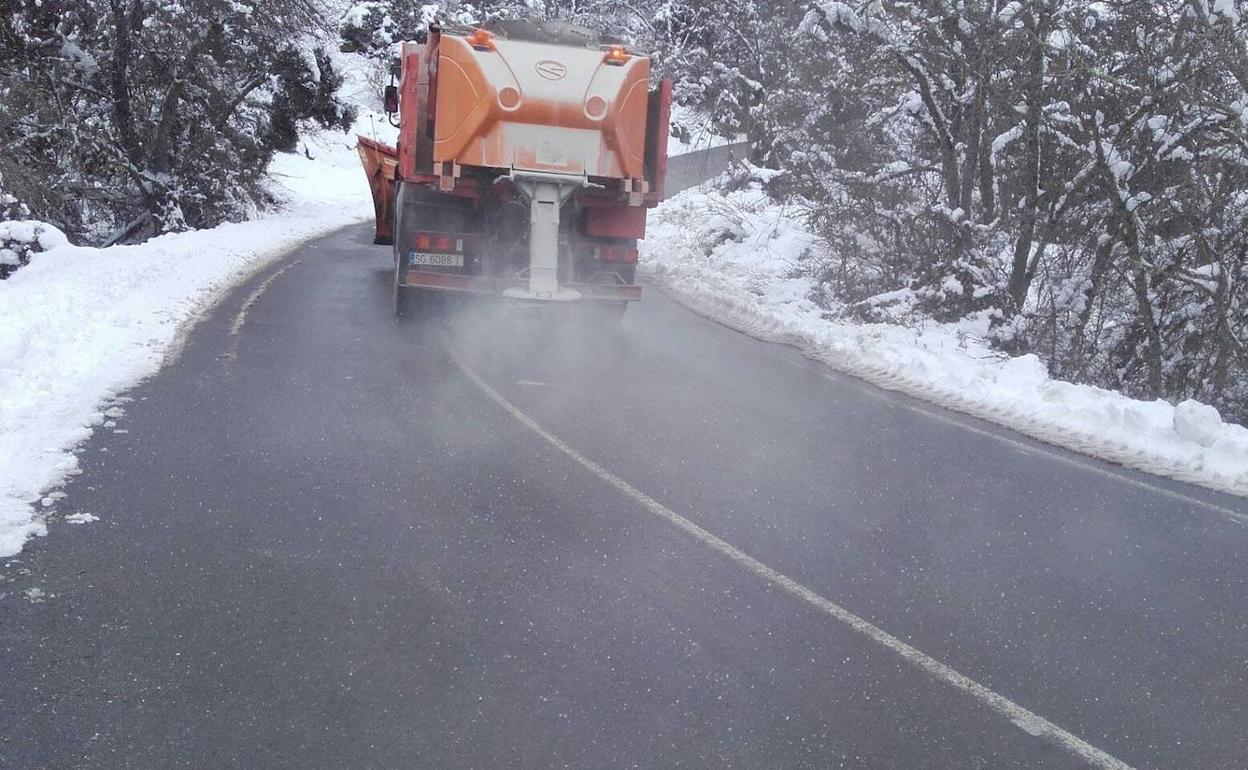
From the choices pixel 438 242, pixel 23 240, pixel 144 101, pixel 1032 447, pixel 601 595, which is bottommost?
pixel 601 595

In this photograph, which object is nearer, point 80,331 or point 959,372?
point 80,331

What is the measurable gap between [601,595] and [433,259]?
7116 mm

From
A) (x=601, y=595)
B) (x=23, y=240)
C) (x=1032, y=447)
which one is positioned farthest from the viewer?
(x=23, y=240)

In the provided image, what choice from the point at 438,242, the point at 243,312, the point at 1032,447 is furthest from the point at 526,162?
the point at 1032,447

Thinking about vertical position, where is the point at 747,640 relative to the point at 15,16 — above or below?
below

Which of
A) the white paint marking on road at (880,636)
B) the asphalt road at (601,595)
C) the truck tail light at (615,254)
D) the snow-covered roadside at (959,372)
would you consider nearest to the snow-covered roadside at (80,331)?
the asphalt road at (601,595)

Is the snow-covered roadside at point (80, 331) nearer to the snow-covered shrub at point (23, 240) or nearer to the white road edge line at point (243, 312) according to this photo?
the snow-covered shrub at point (23, 240)

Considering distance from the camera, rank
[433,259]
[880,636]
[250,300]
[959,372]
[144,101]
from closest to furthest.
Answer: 1. [880,636]
2. [959,372]
3. [433,259]
4. [250,300]
5. [144,101]

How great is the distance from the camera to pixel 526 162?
1108 centimetres

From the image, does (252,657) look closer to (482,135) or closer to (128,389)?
(128,389)

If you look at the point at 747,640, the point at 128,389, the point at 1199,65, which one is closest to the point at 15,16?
the point at 128,389

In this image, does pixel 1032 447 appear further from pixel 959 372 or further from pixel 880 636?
pixel 880 636

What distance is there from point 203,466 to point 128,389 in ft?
6.93

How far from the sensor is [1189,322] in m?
12.4
